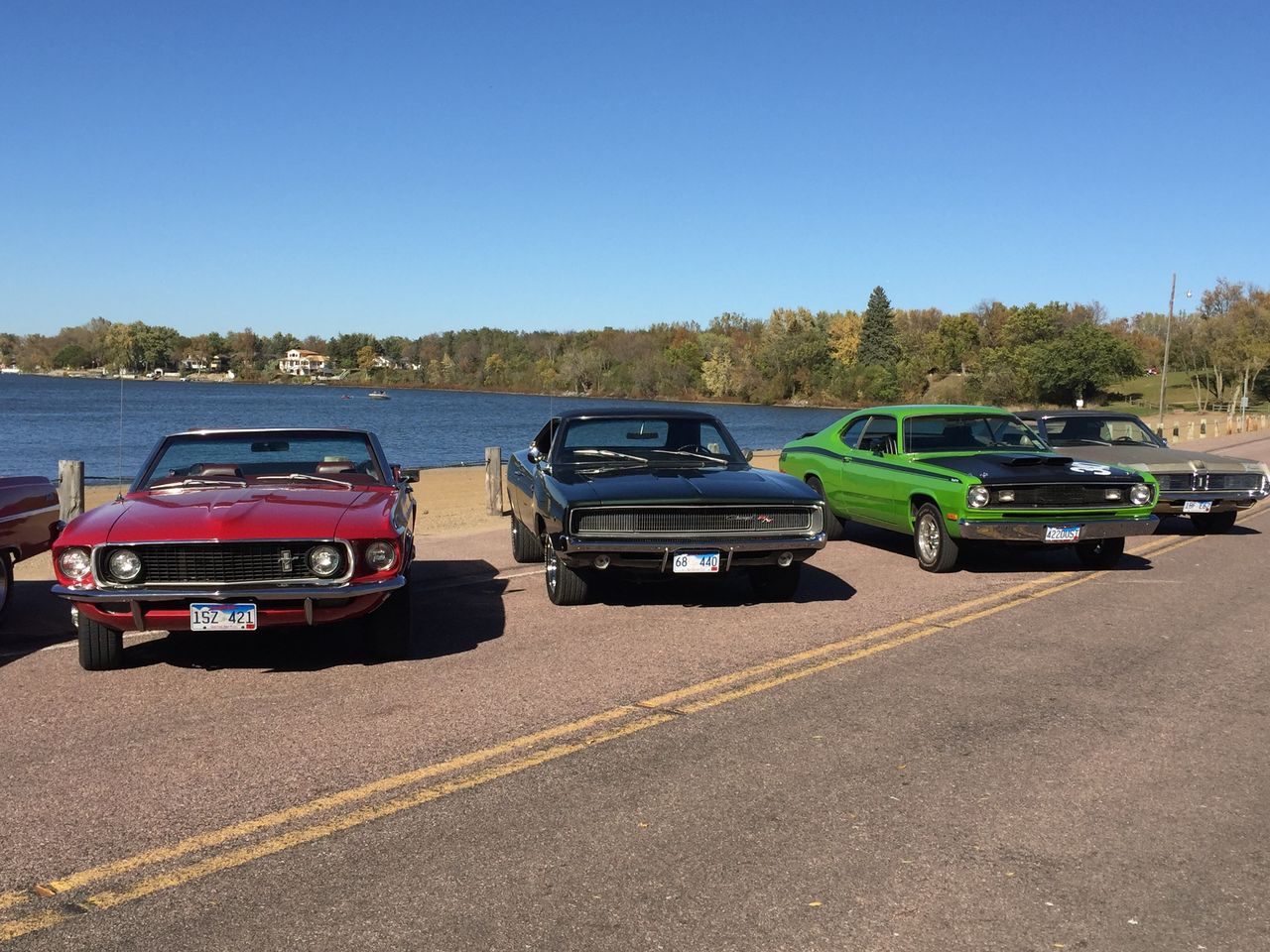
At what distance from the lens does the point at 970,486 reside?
404 inches

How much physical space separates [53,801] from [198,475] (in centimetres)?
364

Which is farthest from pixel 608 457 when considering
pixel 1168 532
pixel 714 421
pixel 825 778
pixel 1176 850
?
pixel 1168 532

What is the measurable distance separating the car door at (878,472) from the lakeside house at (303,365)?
554 ft

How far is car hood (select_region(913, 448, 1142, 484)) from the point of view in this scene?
10.4 meters

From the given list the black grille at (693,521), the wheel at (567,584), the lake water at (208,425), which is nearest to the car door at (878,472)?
the black grille at (693,521)

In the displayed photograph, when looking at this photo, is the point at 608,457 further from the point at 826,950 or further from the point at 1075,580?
the point at 826,950

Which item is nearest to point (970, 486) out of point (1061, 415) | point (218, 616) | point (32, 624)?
point (1061, 415)

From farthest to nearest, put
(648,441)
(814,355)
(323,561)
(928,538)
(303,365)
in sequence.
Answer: (303,365)
(814,355)
(928,538)
(648,441)
(323,561)

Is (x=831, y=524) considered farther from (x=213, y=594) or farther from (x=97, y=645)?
(x=97, y=645)

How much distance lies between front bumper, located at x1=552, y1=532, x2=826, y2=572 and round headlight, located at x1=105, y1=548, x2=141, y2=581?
291 cm

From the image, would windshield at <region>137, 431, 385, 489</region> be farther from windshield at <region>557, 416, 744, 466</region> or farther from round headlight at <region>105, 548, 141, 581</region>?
windshield at <region>557, 416, 744, 466</region>

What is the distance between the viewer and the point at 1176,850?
13.3ft

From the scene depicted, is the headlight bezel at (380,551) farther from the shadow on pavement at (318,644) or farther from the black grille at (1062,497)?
the black grille at (1062,497)

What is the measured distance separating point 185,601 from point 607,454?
4236mm
